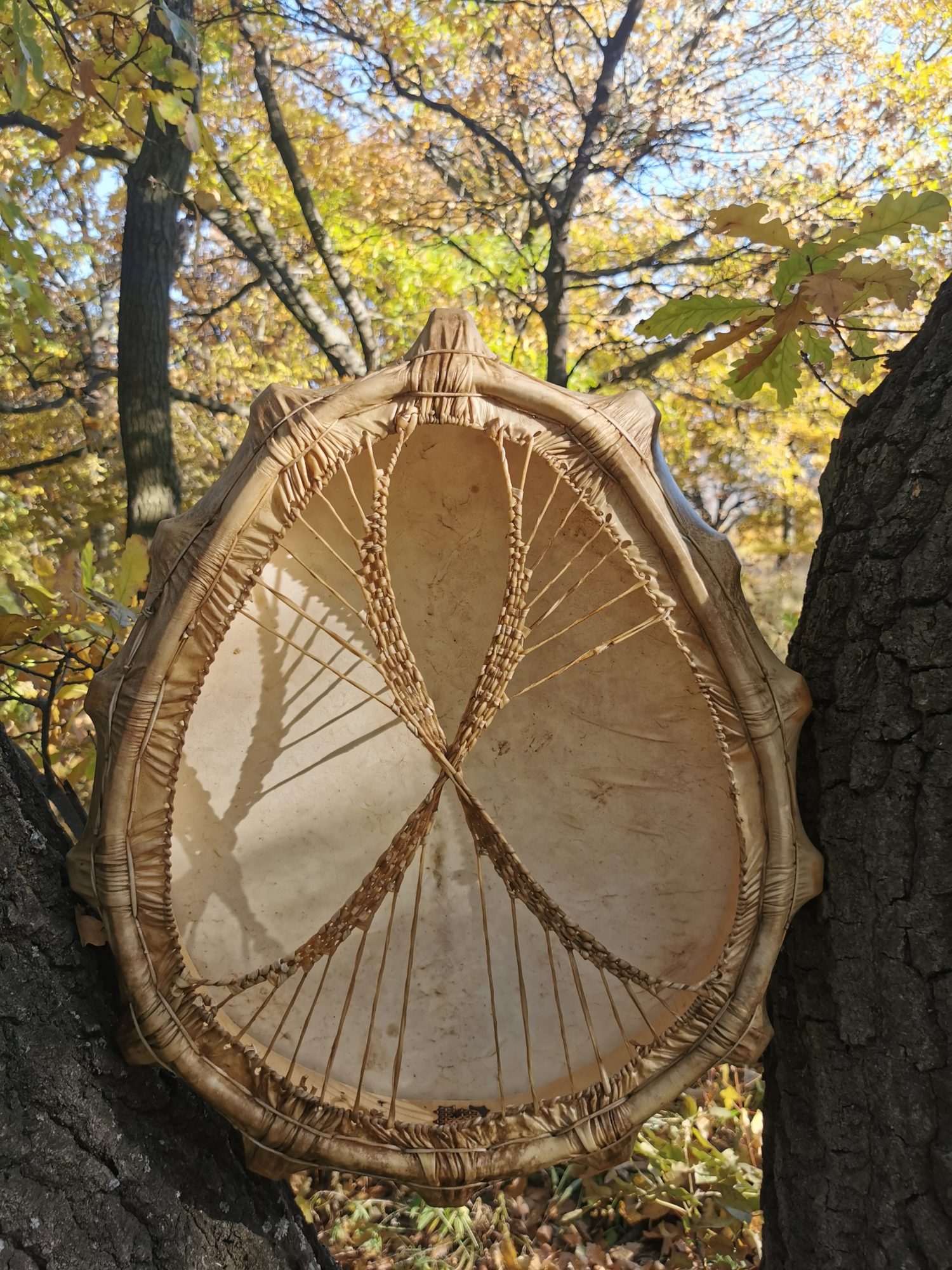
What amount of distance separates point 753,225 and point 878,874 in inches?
33.0

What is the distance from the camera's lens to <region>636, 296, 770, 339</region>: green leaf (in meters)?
1.14

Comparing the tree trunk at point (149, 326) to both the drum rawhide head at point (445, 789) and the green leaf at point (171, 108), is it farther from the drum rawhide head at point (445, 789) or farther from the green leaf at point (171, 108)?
the drum rawhide head at point (445, 789)

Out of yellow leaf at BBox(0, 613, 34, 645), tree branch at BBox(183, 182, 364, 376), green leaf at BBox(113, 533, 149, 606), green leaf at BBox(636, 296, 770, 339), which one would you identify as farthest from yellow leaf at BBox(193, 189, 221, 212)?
green leaf at BBox(636, 296, 770, 339)

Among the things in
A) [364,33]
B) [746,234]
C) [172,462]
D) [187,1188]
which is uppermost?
[364,33]

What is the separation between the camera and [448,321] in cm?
101

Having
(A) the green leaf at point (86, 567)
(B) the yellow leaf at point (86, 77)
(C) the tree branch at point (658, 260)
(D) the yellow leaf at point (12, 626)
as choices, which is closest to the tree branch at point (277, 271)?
(C) the tree branch at point (658, 260)

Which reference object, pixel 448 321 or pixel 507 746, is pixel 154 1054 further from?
pixel 448 321

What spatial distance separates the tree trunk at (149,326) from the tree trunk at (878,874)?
2289 millimetres

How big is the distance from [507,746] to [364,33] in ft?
13.7

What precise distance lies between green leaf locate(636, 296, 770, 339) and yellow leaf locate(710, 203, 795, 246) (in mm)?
78

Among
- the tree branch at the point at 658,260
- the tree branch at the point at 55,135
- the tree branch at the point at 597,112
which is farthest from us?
the tree branch at the point at 658,260

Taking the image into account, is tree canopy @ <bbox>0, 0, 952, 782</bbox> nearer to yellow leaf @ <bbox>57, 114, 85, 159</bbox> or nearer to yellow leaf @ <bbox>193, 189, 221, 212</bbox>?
yellow leaf @ <bbox>193, 189, 221, 212</bbox>

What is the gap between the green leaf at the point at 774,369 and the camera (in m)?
1.18

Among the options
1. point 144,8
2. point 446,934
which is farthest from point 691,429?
point 446,934
